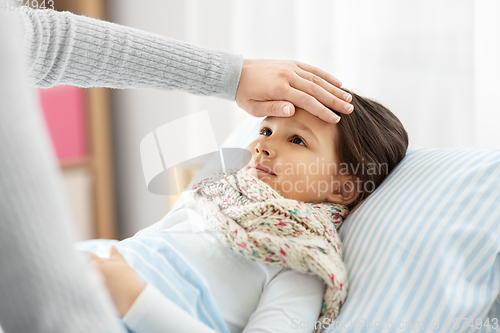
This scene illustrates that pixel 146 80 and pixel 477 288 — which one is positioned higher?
pixel 146 80

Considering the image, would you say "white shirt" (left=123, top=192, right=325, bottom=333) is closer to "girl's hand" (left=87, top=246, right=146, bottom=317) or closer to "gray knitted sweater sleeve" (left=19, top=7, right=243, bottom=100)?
"girl's hand" (left=87, top=246, right=146, bottom=317)

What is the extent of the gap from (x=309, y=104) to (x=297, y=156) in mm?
121

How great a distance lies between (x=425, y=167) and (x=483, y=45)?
70 cm

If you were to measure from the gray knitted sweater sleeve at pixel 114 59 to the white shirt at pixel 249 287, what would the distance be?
34 cm

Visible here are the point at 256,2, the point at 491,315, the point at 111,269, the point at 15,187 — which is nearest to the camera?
the point at 15,187

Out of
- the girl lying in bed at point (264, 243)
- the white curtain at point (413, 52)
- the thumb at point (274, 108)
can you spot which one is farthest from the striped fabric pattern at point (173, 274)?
the white curtain at point (413, 52)

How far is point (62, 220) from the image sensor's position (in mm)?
231

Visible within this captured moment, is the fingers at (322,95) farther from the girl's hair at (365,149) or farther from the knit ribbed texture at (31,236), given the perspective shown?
the knit ribbed texture at (31,236)

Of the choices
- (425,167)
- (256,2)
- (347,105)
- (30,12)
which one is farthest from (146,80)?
(256,2)

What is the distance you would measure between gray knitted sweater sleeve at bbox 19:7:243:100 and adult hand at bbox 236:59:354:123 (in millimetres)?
40

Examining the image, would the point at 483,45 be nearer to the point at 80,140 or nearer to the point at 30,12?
the point at 30,12

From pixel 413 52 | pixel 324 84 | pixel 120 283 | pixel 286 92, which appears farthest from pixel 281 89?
pixel 413 52

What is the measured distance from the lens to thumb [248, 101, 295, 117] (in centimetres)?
81

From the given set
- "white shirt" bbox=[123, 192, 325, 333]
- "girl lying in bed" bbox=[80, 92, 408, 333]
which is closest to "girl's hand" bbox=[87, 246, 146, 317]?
"girl lying in bed" bbox=[80, 92, 408, 333]
